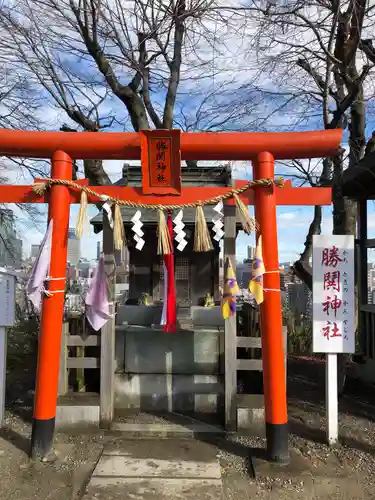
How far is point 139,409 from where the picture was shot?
18.4 ft

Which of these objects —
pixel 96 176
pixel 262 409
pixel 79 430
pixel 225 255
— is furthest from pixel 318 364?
pixel 96 176

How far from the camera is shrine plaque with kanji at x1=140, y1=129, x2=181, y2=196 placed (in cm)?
438

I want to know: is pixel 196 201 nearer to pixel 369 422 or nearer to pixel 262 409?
pixel 262 409

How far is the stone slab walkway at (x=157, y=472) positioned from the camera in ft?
12.0

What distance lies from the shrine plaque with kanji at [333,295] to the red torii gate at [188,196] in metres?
0.54

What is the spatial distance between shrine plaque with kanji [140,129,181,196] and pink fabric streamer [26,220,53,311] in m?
1.16

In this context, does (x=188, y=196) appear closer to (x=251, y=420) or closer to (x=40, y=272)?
(x=40, y=272)

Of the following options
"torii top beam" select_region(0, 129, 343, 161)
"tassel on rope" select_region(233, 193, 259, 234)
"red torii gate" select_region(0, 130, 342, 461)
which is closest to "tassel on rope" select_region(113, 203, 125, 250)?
"red torii gate" select_region(0, 130, 342, 461)

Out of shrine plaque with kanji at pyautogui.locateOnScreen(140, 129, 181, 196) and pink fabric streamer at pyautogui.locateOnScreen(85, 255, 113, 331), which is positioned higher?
shrine plaque with kanji at pyautogui.locateOnScreen(140, 129, 181, 196)

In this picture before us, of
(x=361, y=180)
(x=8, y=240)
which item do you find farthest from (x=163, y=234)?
(x=8, y=240)

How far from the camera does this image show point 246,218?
4.35m

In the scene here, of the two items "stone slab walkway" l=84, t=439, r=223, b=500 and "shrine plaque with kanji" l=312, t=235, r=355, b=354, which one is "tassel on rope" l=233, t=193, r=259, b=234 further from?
"stone slab walkway" l=84, t=439, r=223, b=500

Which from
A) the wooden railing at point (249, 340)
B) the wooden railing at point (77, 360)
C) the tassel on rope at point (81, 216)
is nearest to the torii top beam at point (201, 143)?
the tassel on rope at point (81, 216)

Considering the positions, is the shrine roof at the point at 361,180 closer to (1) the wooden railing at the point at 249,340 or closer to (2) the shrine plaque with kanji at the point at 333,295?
(2) the shrine plaque with kanji at the point at 333,295
